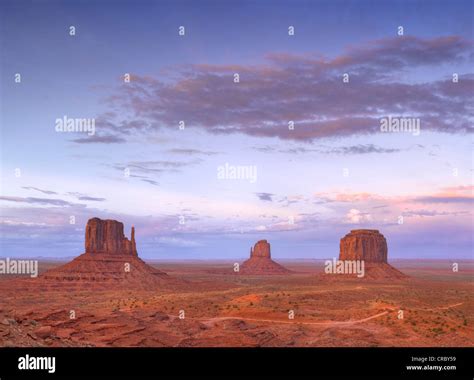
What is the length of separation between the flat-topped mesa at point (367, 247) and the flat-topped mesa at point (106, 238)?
2678 inches

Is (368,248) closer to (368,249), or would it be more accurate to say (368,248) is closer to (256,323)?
(368,249)

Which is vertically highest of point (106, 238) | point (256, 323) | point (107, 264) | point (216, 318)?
point (106, 238)

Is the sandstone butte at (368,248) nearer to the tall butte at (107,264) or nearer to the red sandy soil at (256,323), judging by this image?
the tall butte at (107,264)

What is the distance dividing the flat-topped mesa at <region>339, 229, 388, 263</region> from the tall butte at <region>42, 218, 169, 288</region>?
200 feet

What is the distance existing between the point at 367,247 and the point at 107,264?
79.6 metres

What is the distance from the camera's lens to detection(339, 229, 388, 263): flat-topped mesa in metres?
157

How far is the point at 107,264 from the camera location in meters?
129

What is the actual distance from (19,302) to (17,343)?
64.5m
